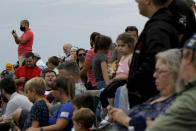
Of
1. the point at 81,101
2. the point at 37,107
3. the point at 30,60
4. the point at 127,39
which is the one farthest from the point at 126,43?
the point at 30,60

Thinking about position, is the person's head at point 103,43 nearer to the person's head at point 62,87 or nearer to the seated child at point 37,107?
the seated child at point 37,107

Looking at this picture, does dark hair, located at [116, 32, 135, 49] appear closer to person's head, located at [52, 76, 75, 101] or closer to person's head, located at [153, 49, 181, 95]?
person's head, located at [52, 76, 75, 101]

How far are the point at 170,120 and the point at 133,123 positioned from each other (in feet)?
2.18

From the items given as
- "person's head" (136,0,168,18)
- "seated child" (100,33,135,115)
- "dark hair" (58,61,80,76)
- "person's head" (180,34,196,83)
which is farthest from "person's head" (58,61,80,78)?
"person's head" (180,34,196,83)

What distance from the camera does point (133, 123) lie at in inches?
148

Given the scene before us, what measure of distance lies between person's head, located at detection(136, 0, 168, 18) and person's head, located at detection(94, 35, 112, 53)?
11.0 feet

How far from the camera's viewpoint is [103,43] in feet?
25.7

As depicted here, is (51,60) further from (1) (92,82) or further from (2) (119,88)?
(2) (119,88)

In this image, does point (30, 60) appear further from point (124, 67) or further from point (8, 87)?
point (124, 67)

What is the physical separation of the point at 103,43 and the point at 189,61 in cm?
467

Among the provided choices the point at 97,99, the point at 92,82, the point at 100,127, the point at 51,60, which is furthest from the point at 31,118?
the point at 51,60

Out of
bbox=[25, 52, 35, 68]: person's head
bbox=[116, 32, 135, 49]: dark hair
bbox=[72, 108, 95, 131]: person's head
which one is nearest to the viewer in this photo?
bbox=[72, 108, 95, 131]: person's head

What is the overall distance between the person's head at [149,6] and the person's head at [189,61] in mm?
1219

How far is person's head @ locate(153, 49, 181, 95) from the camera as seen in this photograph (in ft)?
12.0
